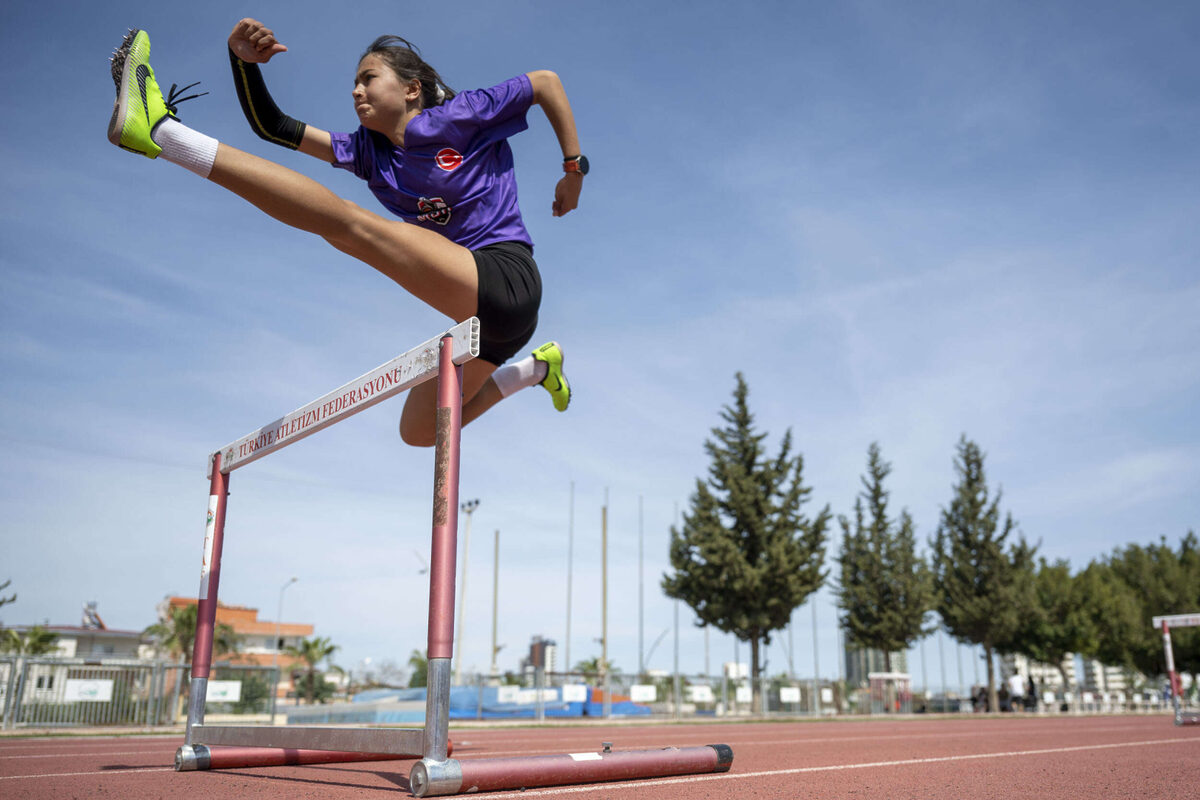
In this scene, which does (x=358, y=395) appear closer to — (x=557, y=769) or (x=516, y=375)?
(x=516, y=375)

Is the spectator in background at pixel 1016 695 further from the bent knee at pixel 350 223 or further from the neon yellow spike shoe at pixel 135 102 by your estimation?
the neon yellow spike shoe at pixel 135 102

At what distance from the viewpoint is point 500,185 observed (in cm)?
374

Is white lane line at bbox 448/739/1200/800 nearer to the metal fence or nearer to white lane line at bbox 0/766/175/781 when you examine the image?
white lane line at bbox 0/766/175/781

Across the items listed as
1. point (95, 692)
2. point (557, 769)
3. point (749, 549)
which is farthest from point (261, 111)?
point (749, 549)

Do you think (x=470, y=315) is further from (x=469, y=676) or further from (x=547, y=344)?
(x=469, y=676)

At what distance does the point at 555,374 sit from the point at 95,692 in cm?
1836

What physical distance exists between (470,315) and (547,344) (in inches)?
42.8

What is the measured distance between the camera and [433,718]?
3.05 metres

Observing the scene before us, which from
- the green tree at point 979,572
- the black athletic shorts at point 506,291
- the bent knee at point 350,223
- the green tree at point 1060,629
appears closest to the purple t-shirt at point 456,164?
the black athletic shorts at point 506,291

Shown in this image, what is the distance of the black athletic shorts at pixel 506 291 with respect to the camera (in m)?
3.44

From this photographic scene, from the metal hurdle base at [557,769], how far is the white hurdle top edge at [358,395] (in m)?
1.50

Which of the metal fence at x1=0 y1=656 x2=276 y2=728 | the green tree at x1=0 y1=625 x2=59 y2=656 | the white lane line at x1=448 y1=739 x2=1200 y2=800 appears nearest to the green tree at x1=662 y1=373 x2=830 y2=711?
the metal fence at x1=0 y1=656 x2=276 y2=728

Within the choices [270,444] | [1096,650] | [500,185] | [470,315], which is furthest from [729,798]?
[1096,650]

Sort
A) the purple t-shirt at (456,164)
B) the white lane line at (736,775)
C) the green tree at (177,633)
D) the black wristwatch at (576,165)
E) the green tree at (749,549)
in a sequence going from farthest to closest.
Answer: the green tree at (177,633) → the green tree at (749,549) → the black wristwatch at (576,165) → the purple t-shirt at (456,164) → the white lane line at (736,775)
